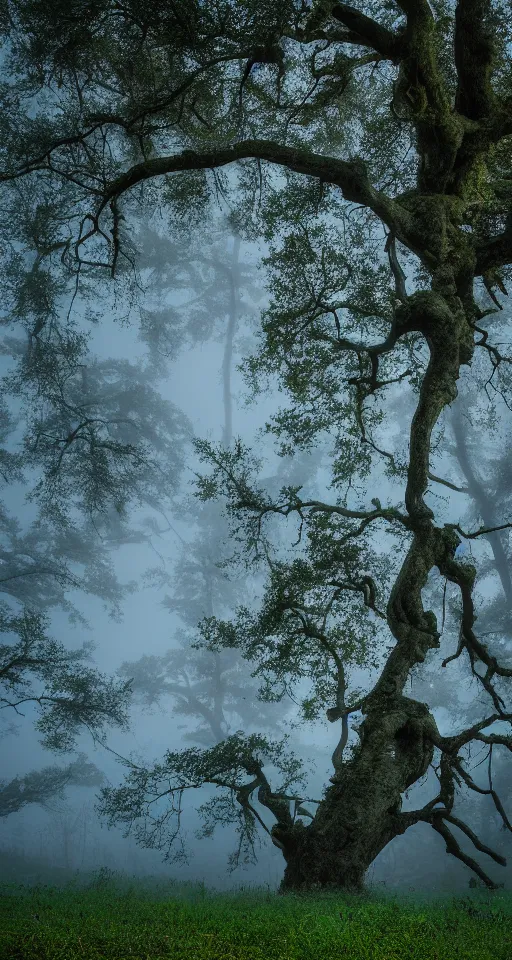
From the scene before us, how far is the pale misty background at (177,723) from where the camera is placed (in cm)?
2722

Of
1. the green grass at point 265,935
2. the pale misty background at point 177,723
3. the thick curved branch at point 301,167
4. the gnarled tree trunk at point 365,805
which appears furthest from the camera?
the pale misty background at point 177,723

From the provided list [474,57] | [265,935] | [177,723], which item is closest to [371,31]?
[474,57]

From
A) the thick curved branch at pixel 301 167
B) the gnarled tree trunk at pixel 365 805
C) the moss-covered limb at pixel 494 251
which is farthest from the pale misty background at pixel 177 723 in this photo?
the thick curved branch at pixel 301 167

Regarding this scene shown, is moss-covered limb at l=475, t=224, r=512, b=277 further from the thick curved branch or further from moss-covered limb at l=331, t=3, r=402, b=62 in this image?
moss-covered limb at l=331, t=3, r=402, b=62

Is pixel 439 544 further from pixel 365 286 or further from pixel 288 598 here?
pixel 365 286

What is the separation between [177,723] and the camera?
170 ft

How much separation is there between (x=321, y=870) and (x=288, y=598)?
3703 millimetres

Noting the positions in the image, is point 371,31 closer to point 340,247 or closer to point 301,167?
point 301,167

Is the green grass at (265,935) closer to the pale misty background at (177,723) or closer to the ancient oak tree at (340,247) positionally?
the ancient oak tree at (340,247)

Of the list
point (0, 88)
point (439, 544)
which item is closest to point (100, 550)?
point (0, 88)

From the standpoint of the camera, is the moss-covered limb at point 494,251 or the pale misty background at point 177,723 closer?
the moss-covered limb at point 494,251

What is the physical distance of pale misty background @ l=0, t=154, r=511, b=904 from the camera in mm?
27219

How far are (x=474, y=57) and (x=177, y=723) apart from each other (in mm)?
51679

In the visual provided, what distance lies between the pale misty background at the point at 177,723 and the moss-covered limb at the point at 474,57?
15129 millimetres
